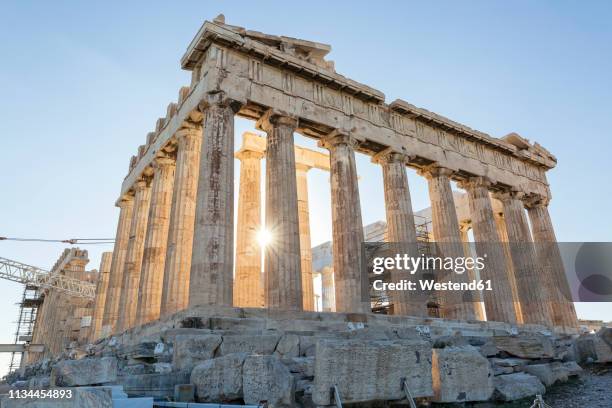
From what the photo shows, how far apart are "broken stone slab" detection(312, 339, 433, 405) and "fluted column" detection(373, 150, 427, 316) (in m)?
12.4

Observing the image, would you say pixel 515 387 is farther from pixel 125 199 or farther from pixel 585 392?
pixel 125 199

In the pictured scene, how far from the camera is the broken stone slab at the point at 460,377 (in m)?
7.24

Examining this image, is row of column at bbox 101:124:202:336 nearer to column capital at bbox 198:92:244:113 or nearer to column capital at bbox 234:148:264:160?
column capital at bbox 198:92:244:113

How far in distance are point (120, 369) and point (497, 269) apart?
20.6m

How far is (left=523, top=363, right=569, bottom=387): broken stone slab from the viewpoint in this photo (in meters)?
9.28

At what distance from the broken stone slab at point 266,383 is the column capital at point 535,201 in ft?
90.1

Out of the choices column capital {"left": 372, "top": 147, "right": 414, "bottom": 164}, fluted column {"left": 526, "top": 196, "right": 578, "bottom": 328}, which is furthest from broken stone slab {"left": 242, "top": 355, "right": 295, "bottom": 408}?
fluted column {"left": 526, "top": 196, "right": 578, "bottom": 328}

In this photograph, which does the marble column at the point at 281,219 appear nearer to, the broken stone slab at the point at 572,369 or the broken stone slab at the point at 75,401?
the broken stone slab at the point at 572,369

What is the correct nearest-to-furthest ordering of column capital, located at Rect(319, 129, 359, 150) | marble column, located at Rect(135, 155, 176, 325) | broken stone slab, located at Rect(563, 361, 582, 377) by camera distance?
broken stone slab, located at Rect(563, 361, 582, 377) → marble column, located at Rect(135, 155, 176, 325) → column capital, located at Rect(319, 129, 359, 150)

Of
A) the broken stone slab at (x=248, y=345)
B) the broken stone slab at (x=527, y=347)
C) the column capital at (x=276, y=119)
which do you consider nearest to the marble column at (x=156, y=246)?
the column capital at (x=276, y=119)

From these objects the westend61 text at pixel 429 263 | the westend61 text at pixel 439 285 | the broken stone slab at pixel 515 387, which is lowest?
the broken stone slab at pixel 515 387

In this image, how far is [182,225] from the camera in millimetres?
17781

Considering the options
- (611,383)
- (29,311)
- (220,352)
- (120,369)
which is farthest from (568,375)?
(29,311)

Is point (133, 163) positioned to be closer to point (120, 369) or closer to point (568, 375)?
point (120, 369)
